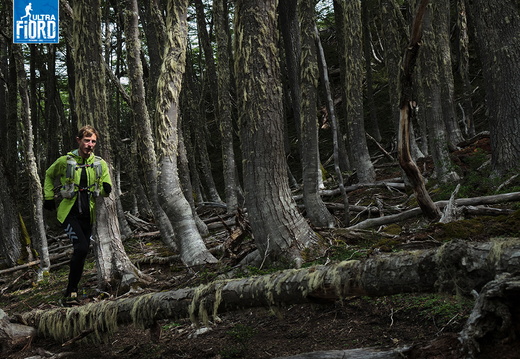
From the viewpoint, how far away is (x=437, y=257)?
2.95 metres

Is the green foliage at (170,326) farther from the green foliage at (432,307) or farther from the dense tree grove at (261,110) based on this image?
the green foliage at (432,307)

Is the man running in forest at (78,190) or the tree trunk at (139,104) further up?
the tree trunk at (139,104)

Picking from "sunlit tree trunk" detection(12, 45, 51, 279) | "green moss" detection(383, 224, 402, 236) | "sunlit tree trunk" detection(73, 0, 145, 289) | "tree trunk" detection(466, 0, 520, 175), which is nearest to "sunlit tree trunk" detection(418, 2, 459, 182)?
"tree trunk" detection(466, 0, 520, 175)

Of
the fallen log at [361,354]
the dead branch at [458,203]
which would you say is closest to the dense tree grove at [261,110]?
the dead branch at [458,203]

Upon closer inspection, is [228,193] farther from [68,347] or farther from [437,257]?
[437,257]

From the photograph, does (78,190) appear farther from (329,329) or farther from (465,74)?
(465,74)

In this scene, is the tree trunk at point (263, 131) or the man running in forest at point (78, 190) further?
the man running in forest at point (78, 190)

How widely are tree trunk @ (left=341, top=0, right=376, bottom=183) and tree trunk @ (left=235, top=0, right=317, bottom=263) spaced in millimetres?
5492

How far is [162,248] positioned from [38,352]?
5689 millimetres

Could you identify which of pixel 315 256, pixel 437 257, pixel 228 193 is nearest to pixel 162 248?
pixel 228 193

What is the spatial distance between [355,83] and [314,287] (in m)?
8.59

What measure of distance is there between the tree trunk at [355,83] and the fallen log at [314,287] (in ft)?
26.6

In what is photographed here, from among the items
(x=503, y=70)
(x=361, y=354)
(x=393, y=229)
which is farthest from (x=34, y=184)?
(x=503, y=70)

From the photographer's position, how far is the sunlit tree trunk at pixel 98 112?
285 inches
